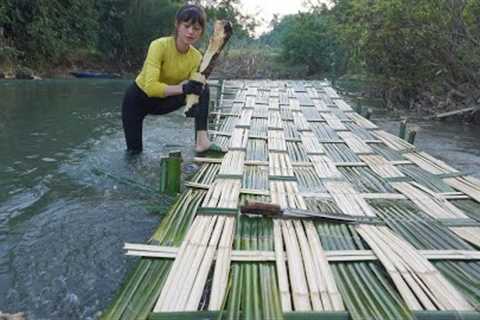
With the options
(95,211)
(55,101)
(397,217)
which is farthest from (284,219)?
(55,101)

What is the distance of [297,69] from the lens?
23219mm

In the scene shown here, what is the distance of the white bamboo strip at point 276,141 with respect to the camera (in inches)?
131

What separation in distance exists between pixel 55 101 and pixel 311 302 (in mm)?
7228

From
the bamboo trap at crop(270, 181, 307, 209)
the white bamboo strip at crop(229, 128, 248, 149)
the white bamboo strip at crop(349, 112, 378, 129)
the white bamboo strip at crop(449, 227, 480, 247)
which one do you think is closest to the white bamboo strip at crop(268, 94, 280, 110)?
the white bamboo strip at crop(349, 112, 378, 129)

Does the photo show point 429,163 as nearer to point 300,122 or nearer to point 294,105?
point 300,122

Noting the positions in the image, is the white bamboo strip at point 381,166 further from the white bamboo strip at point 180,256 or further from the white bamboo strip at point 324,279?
the white bamboo strip at point 180,256

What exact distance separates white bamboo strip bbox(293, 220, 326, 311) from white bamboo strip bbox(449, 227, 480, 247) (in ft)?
2.15

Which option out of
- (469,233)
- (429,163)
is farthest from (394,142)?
(469,233)

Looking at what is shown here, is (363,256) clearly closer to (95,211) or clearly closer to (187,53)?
(95,211)

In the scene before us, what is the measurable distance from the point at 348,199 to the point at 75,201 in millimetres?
1593

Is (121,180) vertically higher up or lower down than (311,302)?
lower down

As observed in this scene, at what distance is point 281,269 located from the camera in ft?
4.85

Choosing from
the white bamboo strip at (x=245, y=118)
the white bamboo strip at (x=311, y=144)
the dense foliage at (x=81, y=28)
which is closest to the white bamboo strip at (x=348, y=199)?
the white bamboo strip at (x=311, y=144)

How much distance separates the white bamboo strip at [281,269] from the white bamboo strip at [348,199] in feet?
1.36
